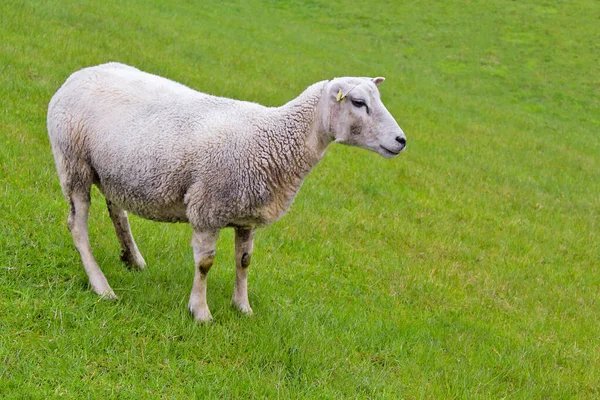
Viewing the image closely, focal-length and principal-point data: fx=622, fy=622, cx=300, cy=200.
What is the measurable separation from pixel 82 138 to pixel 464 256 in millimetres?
5448

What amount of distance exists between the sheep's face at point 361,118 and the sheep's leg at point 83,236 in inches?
87.1

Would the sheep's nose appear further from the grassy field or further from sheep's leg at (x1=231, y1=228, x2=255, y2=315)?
the grassy field

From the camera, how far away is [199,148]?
4863 millimetres

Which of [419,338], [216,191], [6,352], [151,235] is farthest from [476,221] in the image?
[6,352]

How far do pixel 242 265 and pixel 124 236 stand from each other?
115 centimetres

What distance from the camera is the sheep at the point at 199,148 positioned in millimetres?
4781

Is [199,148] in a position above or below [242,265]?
above

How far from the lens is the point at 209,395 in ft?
13.9

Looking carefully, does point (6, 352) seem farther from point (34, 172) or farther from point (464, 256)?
point (464, 256)

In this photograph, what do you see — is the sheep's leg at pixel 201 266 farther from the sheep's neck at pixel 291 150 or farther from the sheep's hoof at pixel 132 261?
the sheep's hoof at pixel 132 261

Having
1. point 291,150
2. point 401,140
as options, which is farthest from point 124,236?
point 401,140

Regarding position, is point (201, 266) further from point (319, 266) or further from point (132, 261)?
point (319, 266)

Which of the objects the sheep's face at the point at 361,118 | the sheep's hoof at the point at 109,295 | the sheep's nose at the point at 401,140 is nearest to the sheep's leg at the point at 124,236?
the sheep's hoof at the point at 109,295

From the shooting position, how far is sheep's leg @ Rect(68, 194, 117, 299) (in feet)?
16.8
